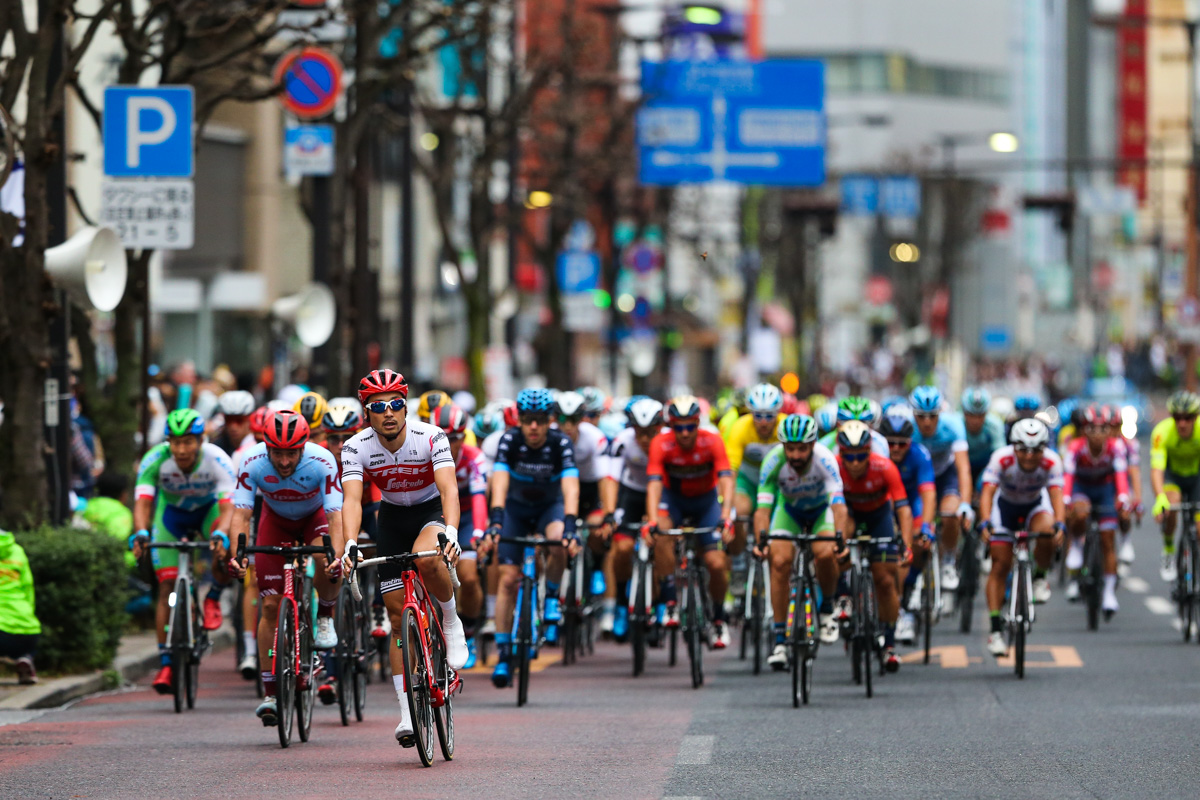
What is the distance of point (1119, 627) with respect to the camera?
19.9 meters

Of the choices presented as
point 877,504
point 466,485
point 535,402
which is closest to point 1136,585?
point 877,504

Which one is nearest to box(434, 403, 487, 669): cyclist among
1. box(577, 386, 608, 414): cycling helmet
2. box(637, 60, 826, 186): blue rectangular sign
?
box(577, 386, 608, 414): cycling helmet

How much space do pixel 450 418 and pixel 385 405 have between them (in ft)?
12.1

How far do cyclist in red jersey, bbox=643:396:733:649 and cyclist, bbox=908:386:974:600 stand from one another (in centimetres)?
239

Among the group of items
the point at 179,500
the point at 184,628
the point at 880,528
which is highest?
the point at 179,500

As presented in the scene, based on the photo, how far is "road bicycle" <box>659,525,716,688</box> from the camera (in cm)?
1509

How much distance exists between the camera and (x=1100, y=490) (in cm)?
1997

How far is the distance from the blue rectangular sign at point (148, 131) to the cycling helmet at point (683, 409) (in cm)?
390

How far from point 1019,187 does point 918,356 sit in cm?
3661

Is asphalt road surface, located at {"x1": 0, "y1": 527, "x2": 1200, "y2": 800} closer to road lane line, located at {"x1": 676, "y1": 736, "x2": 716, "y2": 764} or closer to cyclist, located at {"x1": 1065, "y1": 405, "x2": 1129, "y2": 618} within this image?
road lane line, located at {"x1": 676, "y1": 736, "x2": 716, "y2": 764}

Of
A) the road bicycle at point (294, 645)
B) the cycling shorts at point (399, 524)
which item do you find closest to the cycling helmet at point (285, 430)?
the road bicycle at point (294, 645)

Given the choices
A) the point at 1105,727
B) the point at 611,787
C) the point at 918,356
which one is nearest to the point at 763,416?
the point at 1105,727

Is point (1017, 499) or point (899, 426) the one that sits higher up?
point (899, 426)

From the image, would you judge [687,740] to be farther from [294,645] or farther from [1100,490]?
[1100,490]
